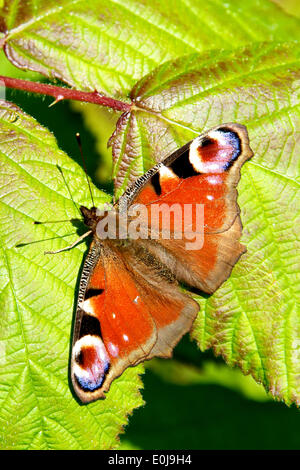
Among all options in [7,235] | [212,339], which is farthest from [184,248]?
[7,235]

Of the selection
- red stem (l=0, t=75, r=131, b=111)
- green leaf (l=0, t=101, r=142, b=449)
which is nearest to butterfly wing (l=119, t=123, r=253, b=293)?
green leaf (l=0, t=101, r=142, b=449)

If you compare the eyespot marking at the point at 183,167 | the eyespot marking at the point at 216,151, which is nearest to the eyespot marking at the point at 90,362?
the eyespot marking at the point at 183,167

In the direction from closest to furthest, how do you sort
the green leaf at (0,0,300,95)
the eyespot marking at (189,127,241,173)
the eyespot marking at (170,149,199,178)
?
the eyespot marking at (189,127,241,173), the eyespot marking at (170,149,199,178), the green leaf at (0,0,300,95)

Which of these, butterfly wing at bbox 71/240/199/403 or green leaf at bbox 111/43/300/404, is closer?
butterfly wing at bbox 71/240/199/403

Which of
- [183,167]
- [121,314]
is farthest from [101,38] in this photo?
[121,314]

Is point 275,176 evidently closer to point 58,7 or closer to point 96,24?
point 96,24

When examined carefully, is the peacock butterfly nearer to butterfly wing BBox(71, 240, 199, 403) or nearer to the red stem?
butterfly wing BBox(71, 240, 199, 403)

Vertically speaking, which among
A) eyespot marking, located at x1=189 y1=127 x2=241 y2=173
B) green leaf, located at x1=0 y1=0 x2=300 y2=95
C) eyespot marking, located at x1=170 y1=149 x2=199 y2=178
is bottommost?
eyespot marking, located at x1=170 y1=149 x2=199 y2=178

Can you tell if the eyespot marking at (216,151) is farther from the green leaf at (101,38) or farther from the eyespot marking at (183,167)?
the green leaf at (101,38)
